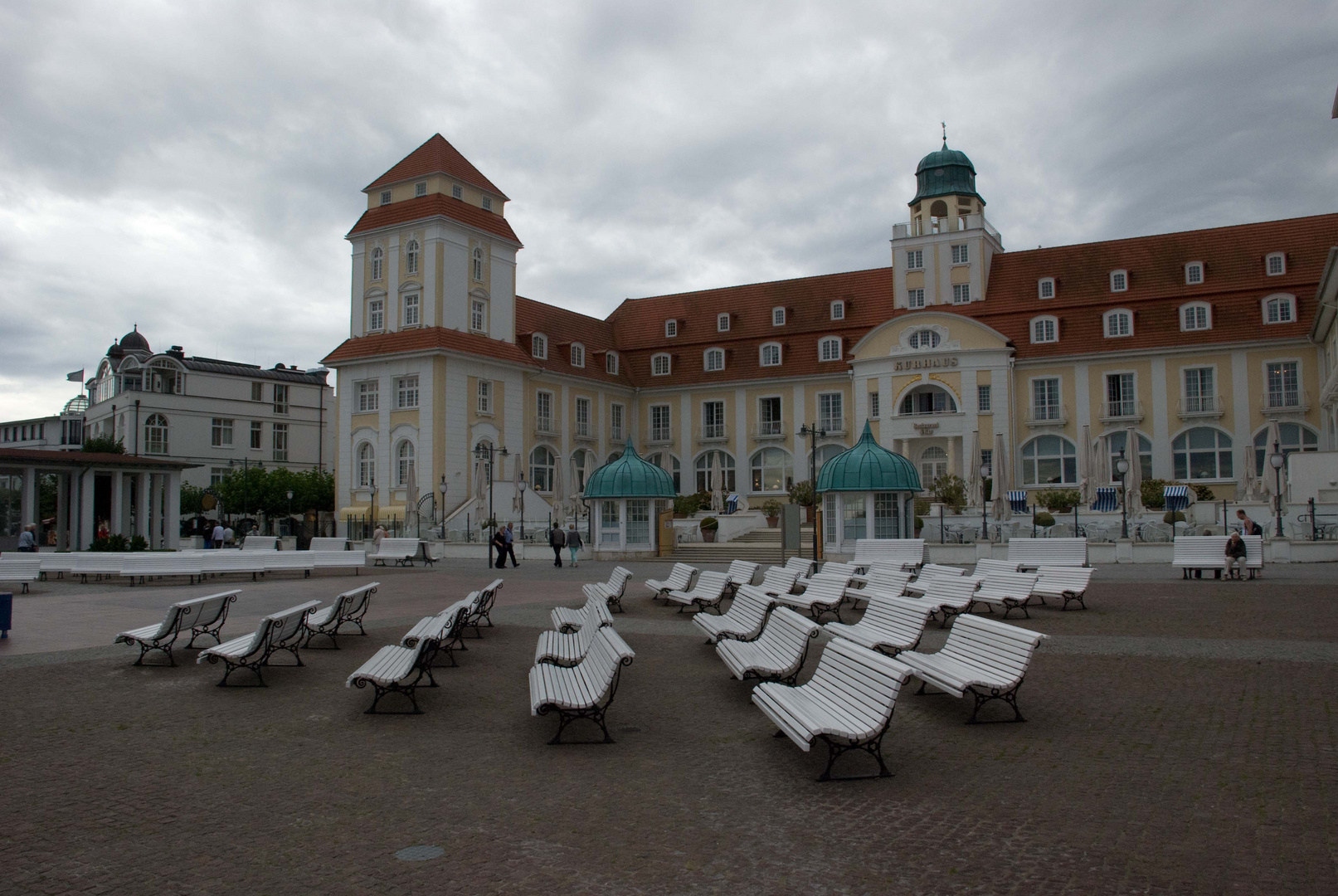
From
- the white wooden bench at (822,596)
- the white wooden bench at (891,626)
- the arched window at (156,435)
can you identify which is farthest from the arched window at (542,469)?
the white wooden bench at (891,626)

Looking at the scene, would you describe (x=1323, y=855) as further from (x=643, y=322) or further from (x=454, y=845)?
(x=643, y=322)

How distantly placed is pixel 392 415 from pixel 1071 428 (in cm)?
3281

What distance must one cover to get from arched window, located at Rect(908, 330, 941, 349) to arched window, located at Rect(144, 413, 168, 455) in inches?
1925

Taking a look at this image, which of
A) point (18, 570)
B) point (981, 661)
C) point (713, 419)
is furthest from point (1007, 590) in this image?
point (713, 419)

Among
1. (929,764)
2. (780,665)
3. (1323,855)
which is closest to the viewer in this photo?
(1323,855)

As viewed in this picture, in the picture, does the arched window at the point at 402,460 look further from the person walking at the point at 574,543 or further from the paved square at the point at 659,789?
the paved square at the point at 659,789

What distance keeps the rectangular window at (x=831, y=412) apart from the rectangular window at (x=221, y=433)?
42.2 m

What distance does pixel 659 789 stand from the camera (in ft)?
22.0

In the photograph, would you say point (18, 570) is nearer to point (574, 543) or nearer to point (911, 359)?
point (574, 543)

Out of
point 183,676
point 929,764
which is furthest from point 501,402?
point 929,764

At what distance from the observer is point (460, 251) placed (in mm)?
49312

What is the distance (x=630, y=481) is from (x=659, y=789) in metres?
28.3

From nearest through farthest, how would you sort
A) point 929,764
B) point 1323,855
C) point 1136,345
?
1. point 1323,855
2. point 929,764
3. point 1136,345

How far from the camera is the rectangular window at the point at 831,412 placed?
54.1m
